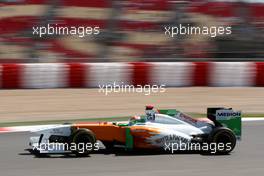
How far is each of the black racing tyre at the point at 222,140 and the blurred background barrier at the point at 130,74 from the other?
311 inches

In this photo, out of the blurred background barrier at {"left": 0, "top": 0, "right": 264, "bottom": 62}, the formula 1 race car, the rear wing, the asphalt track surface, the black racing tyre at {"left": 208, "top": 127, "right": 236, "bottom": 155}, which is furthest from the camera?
the blurred background barrier at {"left": 0, "top": 0, "right": 264, "bottom": 62}

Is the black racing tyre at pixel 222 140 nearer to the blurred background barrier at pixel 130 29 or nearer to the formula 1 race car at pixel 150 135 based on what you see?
the formula 1 race car at pixel 150 135

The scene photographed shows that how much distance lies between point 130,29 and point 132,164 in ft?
41.5

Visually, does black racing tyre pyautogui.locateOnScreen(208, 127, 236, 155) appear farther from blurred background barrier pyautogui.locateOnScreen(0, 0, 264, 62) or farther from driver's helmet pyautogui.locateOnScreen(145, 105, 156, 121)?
blurred background barrier pyautogui.locateOnScreen(0, 0, 264, 62)

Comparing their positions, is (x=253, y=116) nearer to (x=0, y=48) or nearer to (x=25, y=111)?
(x=25, y=111)

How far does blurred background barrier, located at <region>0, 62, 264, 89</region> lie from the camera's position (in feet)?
51.0

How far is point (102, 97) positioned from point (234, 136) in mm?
6995

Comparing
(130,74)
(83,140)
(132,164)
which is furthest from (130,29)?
A: (132,164)

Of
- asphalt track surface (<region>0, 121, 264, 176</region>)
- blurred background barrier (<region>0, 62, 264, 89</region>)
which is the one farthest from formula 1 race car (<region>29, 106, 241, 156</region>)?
blurred background barrier (<region>0, 62, 264, 89</region>)

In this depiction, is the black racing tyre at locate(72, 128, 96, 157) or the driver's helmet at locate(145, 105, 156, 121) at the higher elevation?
the driver's helmet at locate(145, 105, 156, 121)

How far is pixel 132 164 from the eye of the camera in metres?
7.57

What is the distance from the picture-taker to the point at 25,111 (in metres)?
13.0

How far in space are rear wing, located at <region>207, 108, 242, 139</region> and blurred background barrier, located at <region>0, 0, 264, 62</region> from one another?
891cm

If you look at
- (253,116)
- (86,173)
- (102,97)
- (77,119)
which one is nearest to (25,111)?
(77,119)
